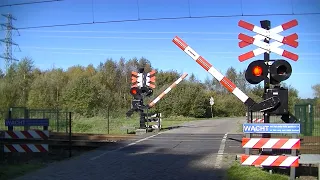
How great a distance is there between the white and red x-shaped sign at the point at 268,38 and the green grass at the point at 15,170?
6.41 meters

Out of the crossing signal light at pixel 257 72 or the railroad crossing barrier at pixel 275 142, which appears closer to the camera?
the railroad crossing barrier at pixel 275 142

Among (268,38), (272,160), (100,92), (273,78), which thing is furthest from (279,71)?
(100,92)

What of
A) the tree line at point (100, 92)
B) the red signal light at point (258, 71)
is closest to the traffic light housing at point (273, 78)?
the red signal light at point (258, 71)

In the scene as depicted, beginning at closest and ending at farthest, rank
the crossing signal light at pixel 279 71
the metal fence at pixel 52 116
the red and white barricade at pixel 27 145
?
1. the crossing signal light at pixel 279 71
2. the red and white barricade at pixel 27 145
3. the metal fence at pixel 52 116

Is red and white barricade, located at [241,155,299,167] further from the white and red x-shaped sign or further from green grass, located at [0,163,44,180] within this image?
green grass, located at [0,163,44,180]

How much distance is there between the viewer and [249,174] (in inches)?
352

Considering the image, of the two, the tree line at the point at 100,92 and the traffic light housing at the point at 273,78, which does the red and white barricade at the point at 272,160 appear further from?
the tree line at the point at 100,92

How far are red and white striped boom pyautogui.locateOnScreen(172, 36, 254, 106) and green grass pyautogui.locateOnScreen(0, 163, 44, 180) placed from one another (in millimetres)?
5344

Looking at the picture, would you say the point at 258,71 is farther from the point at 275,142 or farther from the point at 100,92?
the point at 100,92

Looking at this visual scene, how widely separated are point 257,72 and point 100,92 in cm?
4883

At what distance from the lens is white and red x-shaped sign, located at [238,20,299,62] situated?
911cm

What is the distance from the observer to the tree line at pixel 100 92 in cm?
4897

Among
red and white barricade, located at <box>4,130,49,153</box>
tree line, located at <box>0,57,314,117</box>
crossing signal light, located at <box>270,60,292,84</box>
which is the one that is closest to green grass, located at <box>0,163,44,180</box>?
red and white barricade, located at <box>4,130,49,153</box>

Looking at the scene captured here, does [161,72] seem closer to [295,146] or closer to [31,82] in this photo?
[31,82]
